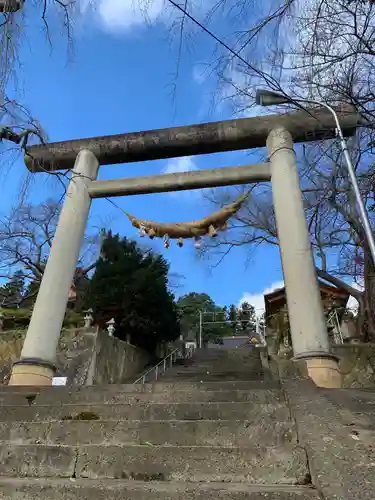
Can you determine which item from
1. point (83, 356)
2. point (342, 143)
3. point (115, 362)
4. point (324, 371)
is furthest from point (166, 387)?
point (115, 362)

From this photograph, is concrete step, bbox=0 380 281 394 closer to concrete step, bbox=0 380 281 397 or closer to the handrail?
concrete step, bbox=0 380 281 397

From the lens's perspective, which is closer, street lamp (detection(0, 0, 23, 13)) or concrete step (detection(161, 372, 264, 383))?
street lamp (detection(0, 0, 23, 13))

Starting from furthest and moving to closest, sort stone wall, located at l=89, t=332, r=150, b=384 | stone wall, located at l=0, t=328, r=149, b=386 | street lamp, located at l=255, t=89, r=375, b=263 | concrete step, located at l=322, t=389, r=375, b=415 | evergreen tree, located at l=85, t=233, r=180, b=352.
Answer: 1. evergreen tree, located at l=85, t=233, r=180, b=352
2. stone wall, located at l=89, t=332, r=150, b=384
3. stone wall, located at l=0, t=328, r=149, b=386
4. street lamp, located at l=255, t=89, r=375, b=263
5. concrete step, located at l=322, t=389, r=375, b=415

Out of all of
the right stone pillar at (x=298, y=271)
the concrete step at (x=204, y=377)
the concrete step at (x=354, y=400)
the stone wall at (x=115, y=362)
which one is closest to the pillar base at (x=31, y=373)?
the right stone pillar at (x=298, y=271)

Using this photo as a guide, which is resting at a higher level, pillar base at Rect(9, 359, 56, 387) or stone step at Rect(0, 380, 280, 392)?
pillar base at Rect(9, 359, 56, 387)

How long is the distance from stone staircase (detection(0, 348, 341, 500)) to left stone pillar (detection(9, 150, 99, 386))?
1640 millimetres

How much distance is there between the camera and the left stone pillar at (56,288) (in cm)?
548

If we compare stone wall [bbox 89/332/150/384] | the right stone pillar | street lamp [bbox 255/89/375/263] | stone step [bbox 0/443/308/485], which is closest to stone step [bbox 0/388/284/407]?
stone step [bbox 0/443/308/485]

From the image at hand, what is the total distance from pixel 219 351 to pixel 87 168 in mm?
12592

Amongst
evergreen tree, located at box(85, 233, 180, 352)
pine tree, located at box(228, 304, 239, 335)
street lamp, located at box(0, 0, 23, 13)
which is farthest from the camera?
pine tree, located at box(228, 304, 239, 335)

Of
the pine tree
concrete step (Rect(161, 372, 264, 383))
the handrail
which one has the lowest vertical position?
concrete step (Rect(161, 372, 264, 383))

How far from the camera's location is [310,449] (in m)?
2.35

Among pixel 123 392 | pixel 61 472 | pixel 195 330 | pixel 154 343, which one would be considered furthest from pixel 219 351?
pixel 61 472

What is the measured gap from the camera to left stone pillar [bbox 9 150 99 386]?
5.48m
